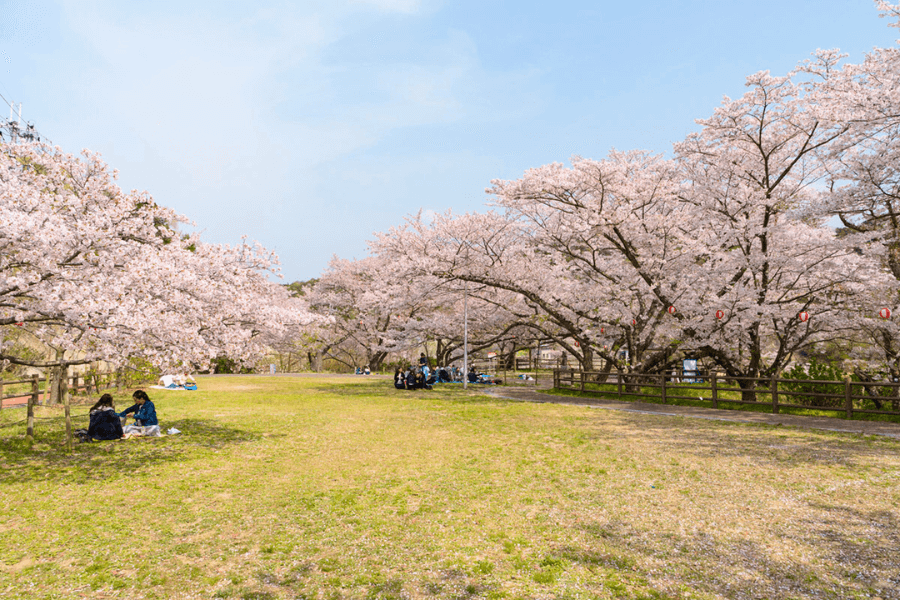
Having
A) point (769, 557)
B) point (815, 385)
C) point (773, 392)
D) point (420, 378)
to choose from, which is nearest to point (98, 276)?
point (769, 557)

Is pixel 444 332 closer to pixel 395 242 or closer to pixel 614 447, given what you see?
pixel 395 242

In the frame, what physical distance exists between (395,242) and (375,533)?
22042 millimetres

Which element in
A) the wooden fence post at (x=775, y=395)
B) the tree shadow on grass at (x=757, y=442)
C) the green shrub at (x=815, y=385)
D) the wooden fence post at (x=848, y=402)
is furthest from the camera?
the green shrub at (x=815, y=385)

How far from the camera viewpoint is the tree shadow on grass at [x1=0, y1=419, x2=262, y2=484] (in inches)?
335

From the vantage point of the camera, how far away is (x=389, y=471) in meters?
8.84

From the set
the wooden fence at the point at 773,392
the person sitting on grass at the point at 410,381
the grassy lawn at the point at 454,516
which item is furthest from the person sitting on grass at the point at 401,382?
the grassy lawn at the point at 454,516

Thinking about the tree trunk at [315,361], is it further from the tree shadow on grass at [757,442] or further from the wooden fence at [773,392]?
the tree shadow on grass at [757,442]

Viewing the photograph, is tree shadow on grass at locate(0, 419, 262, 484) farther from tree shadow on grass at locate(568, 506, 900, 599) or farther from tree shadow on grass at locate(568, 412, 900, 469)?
tree shadow on grass at locate(568, 412, 900, 469)

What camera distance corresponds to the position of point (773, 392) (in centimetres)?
1515

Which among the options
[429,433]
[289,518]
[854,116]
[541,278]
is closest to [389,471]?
[289,518]

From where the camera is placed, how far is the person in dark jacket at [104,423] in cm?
1082

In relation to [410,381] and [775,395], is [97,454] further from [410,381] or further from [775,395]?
[775,395]

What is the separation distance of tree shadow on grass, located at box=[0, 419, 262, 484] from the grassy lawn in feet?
0.23

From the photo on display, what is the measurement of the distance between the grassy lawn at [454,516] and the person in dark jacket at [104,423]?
282 millimetres
